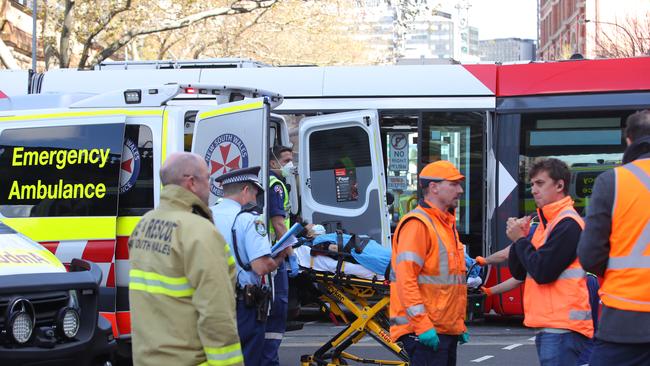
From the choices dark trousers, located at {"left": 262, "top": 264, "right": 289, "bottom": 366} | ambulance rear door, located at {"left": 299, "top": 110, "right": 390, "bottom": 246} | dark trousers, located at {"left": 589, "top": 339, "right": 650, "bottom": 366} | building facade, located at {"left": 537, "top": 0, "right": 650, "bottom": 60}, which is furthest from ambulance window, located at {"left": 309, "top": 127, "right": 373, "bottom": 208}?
building facade, located at {"left": 537, "top": 0, "right": 650, "bottom": 60}

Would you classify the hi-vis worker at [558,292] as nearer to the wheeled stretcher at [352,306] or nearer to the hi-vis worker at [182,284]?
the hi-vis worker at [182,284]

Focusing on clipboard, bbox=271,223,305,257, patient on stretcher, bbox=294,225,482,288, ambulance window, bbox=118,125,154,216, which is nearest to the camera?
clipboard, bbox=271,223,305,257

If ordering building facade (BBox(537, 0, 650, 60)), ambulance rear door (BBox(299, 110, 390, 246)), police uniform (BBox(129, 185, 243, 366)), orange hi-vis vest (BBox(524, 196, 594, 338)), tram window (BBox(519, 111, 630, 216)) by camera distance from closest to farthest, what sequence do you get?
police uniform (BBox(129, 185, 243, 366)) → orange hi-vis vest (BBox(524, 196, 594, 338)) → tram window (BBox(519, 111, 630, 216)) → ambulance rear door (BBox(299, 110, 390, 246)) → building facade (BBox(537, 0, 650, 60))

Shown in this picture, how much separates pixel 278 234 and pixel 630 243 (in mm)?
4893

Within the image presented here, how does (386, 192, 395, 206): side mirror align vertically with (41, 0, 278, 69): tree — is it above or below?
below

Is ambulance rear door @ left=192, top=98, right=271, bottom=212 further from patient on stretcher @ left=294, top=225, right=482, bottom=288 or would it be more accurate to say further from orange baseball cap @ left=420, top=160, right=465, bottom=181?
orange baseball cap @ left=420, top=160, right=465, bottom=181

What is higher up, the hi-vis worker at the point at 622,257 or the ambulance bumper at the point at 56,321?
the hi-vis worker at the point at 622,257

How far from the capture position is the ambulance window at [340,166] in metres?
12.8

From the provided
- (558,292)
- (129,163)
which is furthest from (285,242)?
(129,163)

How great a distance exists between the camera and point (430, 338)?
5.92 metres

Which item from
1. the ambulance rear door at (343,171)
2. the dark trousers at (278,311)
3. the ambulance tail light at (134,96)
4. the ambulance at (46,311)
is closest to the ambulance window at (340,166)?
the ambulance rear door at (343,171)

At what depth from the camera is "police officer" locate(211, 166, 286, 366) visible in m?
6.72

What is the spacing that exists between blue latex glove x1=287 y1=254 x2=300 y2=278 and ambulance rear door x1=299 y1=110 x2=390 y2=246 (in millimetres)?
3956

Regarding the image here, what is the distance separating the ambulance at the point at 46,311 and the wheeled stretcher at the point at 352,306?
208cm
